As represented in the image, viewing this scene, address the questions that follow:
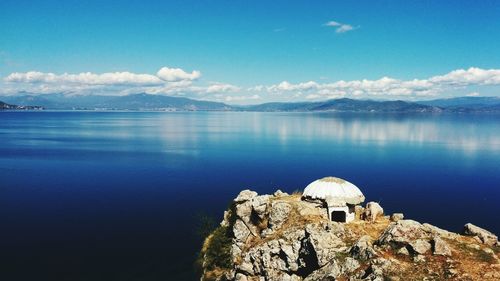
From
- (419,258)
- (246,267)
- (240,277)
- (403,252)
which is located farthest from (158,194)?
(419,258)

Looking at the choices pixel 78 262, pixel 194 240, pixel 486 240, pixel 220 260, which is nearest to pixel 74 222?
pixel 78 262

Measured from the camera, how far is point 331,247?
176 ft

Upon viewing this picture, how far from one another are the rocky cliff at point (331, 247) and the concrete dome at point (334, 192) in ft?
5.85

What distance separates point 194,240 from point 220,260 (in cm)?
1908

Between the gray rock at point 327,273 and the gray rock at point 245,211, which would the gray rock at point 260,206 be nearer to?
the gray rock at point 245,211

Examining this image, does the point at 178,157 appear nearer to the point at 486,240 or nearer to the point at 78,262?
the point at 78,262

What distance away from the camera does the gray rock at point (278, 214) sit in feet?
205

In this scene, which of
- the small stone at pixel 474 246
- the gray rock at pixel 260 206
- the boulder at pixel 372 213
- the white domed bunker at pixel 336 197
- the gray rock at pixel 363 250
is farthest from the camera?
the gray rock at pixel 260 206

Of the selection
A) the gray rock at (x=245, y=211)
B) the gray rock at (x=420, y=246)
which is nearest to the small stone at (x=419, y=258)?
the gray rock at (x=420, y=246)

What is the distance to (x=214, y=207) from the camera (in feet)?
345

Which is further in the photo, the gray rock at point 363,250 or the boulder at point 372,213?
the boulder at point 372,213

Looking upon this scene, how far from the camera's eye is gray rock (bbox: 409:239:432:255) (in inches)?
1879

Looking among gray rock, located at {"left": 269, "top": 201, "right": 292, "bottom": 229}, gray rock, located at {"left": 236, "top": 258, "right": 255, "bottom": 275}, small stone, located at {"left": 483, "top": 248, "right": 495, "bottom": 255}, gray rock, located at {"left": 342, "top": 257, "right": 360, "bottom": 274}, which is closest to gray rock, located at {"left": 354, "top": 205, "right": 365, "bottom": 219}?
gray rock, located at {"left": 269, "top": 201, "right": 292, "bottom": 229}

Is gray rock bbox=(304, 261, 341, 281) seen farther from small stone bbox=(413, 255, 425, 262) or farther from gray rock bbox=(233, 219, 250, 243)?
gray rock bbox=(233, 219, 250, 243)
